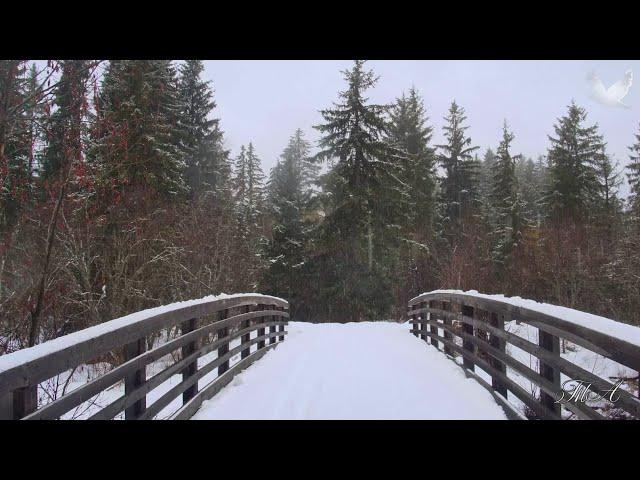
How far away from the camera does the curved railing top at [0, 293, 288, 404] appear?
1751mm

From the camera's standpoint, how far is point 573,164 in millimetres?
27234

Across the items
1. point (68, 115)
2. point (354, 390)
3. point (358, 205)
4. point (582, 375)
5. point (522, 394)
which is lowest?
point (354, 390)

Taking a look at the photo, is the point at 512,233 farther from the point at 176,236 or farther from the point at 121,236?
the point at 121,236

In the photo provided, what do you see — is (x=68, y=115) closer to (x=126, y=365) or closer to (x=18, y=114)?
(x=18, y=114)

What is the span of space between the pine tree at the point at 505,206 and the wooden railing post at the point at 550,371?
2242 cm

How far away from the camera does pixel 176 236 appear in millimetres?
13484

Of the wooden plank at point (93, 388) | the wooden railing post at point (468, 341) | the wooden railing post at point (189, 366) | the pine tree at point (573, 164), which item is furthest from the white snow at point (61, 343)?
the pine tree at point (573, 164)

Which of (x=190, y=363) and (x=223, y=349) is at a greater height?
(x=190, y=363)

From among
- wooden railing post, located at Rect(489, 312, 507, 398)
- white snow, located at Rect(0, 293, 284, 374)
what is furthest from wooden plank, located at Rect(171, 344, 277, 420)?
wooden railing post, located at Rect(489, 312, 507, 398)

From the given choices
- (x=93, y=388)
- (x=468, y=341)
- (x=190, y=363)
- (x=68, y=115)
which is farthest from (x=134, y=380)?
(x=68, y=115)

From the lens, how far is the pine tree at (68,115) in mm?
4882

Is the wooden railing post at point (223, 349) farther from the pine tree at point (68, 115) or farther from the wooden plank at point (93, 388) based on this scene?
the pine tree at point (68, 115)

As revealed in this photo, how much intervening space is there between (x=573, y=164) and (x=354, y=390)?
28747 millimetres

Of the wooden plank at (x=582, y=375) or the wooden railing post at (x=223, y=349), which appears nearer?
the wooden plank at (x=582, y=375)
